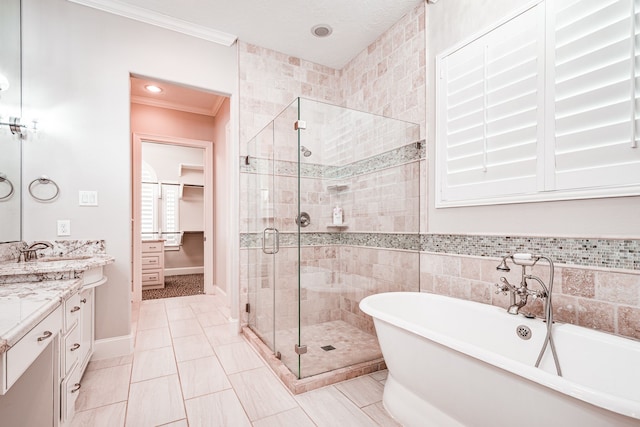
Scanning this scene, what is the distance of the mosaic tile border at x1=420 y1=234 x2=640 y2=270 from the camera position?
1.41 m

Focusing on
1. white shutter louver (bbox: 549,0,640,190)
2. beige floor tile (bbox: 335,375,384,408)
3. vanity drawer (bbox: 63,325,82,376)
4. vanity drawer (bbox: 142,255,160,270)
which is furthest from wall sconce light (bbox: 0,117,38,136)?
white shutter louver (bbox: 549,0,640,190)

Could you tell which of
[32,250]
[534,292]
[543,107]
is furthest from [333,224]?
[32,250]

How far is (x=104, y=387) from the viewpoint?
2.04m

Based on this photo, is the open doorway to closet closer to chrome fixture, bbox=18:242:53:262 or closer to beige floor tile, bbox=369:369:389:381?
chrome fixture, bbox=18:242:53:262

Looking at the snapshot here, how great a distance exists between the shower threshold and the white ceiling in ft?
9.57

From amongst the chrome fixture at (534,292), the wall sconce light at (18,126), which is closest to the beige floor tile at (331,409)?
the chrome fixture at (534,292)

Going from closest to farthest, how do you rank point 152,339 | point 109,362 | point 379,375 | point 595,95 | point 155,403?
point 595,95 < point 155,403 < point 379,375 < point 109,362 < point 152,339

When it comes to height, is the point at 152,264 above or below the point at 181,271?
above

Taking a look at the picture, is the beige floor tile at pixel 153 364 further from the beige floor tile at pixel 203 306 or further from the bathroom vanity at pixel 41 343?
the beige floor tile at pixel 203 306

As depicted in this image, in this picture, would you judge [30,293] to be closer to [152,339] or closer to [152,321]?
[152,339]

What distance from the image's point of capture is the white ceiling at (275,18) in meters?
2.53

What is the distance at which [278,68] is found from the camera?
3291 mm

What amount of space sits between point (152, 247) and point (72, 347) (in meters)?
3.76

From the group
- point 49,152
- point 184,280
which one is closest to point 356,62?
point 49,152
